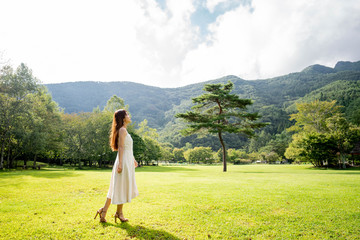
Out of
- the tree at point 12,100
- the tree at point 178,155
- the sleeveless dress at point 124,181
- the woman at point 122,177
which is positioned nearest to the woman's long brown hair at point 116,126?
the woman at point 122,177

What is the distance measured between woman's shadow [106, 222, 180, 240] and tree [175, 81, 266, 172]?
67.8 feet

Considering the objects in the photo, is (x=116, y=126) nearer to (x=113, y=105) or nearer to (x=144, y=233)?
(x=144, y=233)

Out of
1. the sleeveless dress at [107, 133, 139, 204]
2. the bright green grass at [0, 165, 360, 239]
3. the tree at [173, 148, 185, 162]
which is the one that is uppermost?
the sleeveless dress at [107, 133, 139, 204]

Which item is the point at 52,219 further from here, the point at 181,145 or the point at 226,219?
the point at 181,145

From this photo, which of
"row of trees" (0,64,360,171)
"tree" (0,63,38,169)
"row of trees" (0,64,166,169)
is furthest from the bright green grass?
"row of trees" (0,64,166,169)

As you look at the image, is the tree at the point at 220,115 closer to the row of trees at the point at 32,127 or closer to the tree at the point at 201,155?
the row of trees at the point at 32,127

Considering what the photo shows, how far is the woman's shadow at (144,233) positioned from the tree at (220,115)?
2067cm

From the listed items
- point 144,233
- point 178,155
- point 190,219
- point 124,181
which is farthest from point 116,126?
point 178,155

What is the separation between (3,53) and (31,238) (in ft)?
99.3

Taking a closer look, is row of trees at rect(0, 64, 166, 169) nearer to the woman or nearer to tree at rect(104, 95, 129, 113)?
tree at rect(104, 95, 129, 113)

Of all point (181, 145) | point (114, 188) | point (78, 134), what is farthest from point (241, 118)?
point (181, 145)

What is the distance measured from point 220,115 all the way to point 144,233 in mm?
22353

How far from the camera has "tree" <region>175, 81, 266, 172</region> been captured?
25047 millimetres

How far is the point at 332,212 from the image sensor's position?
5.53 m
